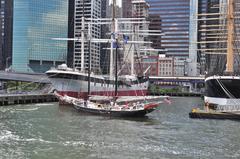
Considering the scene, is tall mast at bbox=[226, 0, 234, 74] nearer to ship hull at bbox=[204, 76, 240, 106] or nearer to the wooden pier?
ship hull at bbox=[204, 76, 240, 106]

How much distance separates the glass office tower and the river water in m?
145

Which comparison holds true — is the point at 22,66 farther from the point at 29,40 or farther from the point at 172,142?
the point at 172,142

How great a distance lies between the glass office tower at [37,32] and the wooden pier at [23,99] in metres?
101

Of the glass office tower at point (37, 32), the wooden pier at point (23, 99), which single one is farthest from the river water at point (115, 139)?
the glass office tower at point (37, 32)

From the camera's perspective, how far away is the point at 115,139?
34938mm

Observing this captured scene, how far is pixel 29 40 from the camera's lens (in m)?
191

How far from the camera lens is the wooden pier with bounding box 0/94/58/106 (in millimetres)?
74181

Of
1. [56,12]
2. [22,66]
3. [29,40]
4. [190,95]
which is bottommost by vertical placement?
[190,95]

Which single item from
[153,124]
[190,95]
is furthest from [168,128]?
[190,95]

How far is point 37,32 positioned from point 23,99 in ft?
378

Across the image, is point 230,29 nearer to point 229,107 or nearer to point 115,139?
point 229,107

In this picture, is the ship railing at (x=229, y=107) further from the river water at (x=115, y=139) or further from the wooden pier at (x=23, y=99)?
the wooden pier at (x=23, y=99)

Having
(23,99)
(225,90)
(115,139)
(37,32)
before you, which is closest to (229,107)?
(225,90)

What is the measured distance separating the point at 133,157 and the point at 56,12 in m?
173
